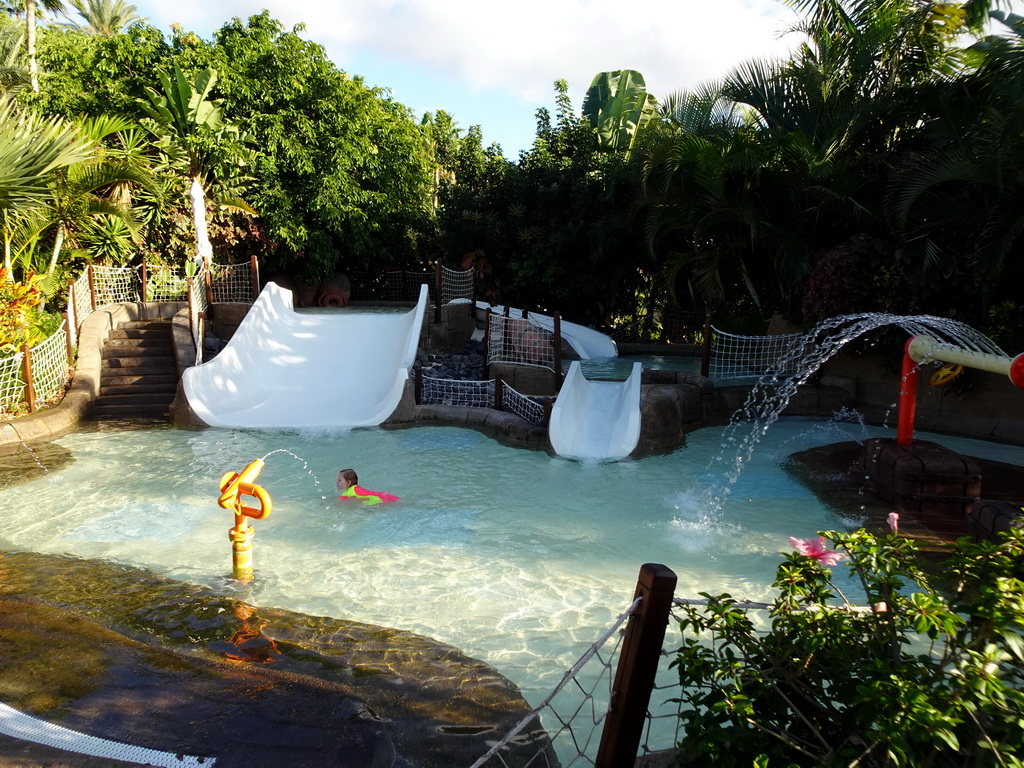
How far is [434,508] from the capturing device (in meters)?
7.30

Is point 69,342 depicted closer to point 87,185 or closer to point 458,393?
point 87,185

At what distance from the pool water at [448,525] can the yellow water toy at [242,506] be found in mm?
226

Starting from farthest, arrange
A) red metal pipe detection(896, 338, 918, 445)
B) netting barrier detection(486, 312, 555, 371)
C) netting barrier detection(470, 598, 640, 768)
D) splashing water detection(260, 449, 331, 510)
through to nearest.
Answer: netting barrier detection(486, 312, 555, 371), splashing water detection(260, 449, 331, 510), red metal pipe detection(896, 338, 918, 445), netting barrier detection(470, 598, 640, 768)

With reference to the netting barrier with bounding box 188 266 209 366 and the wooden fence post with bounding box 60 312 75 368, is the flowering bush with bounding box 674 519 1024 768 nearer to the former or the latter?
the netting barrier with bounding box 188 266 209 366

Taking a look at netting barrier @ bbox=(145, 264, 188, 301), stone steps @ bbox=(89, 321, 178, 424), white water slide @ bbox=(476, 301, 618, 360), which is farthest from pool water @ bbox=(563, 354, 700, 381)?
netting barrier @ bbox=(145, 264, 188, 301)

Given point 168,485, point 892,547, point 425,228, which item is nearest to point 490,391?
point 168,485

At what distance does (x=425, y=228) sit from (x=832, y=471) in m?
15.6

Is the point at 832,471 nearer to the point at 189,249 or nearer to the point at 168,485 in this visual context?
the point at 168,485

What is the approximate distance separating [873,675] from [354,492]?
564cm

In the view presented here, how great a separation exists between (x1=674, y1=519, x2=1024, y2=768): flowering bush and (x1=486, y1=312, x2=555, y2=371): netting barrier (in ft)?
30.9

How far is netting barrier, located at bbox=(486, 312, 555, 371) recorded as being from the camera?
1212 cm

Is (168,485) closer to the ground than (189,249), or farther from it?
closer to the ground

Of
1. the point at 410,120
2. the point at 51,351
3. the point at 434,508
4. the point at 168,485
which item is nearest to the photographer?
the point at 434,508

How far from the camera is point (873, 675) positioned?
2.08 meters
